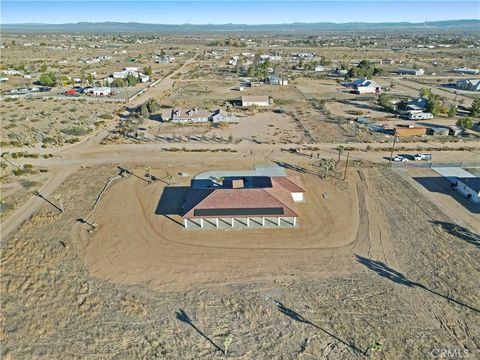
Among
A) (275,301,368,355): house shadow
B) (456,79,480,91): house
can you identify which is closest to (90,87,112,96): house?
(275,301,368,355): house shadow

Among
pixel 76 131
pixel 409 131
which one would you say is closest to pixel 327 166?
pixel 409 131

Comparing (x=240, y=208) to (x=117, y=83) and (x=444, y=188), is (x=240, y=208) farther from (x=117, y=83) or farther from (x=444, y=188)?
(x=117, y=83)

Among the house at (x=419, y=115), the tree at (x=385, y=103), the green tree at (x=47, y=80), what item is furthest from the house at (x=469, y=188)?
the green tree at (x=47, y=80)

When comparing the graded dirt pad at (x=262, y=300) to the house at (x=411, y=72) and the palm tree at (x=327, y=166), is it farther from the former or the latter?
the house at (x=411, y=72)

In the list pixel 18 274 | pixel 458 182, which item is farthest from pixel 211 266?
pixel 458 182

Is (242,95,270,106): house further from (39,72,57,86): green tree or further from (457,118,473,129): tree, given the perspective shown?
(39,72,57,86): green tree
